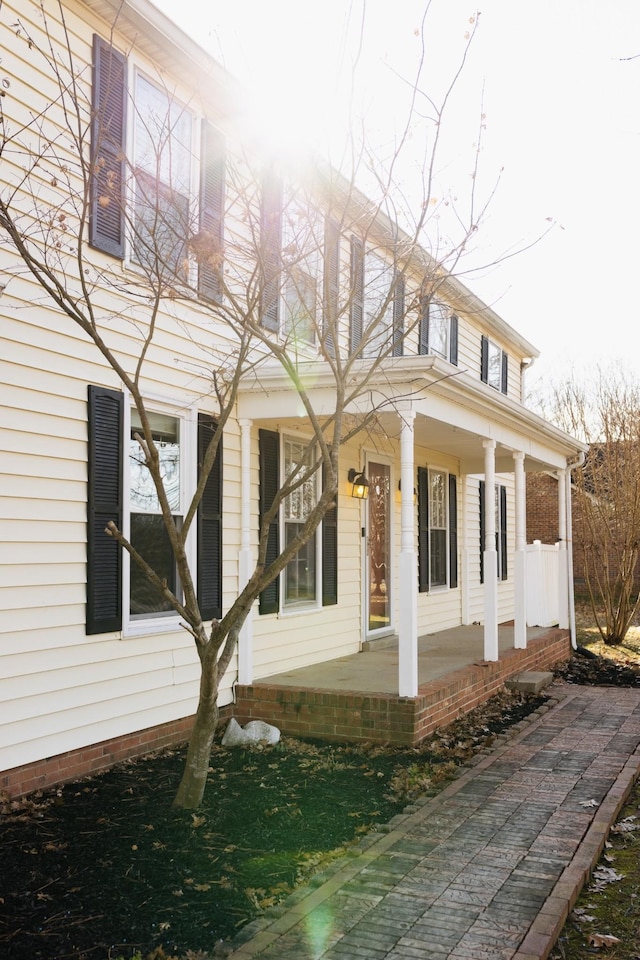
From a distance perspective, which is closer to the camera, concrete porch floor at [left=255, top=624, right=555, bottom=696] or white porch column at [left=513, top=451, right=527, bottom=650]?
concrete porch floor at [left=255, top=624, right=555, bottom=696]

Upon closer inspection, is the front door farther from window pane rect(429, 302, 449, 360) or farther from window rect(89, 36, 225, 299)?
window rect(89, 36, 225, 299)

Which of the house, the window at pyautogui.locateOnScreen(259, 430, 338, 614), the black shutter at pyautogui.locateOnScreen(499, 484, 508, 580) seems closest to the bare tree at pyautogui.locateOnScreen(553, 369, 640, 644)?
the black shutter at pyautogui.locateOnScreen(499, 484, 508, 580)

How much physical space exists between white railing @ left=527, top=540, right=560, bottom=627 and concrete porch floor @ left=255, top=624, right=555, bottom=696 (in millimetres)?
571

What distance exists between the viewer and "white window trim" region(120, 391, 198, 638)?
20.7 ft

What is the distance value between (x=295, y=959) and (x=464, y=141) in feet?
15.6

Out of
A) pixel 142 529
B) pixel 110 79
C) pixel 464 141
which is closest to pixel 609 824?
pixel 142 529

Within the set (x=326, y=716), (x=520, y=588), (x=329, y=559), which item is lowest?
Answer: (x=326, y=716)

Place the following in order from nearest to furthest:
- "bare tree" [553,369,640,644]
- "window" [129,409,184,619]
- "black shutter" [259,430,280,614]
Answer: "window" [129,409,184,619]
"black shutter" [259,430,280,614]
"bare tree" [553,369,640,644]

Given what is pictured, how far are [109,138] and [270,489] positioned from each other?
3544mm

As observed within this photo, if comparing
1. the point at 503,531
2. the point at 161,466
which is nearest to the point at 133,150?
the point at 161,466

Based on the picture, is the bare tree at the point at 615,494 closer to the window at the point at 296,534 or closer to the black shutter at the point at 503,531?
the black shutter at the point at 503,531

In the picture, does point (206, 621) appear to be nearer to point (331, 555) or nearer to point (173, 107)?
point (331, 555)

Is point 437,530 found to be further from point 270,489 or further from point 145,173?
point 145,173

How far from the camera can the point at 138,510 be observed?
6.59m
